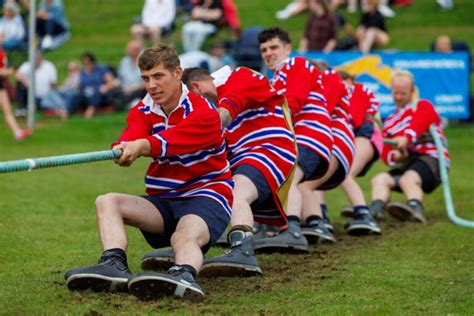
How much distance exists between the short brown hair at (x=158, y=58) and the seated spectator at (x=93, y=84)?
1333 centimetres

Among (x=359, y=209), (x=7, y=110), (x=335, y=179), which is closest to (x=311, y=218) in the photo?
(x=335, y=179)

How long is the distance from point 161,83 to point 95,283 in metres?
1.30

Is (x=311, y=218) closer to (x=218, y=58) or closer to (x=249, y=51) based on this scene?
(x=218, y=58)

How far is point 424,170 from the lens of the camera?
11.4 meters

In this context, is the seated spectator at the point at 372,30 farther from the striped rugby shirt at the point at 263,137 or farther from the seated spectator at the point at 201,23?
the striped rugby shirt at the point at 263,137

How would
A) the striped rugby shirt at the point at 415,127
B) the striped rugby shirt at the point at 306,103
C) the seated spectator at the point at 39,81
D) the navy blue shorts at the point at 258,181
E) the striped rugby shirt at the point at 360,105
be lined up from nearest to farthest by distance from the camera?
1. the navy blue shorts at the point at 258,181
2. the striped rugby shirt at the point at 306,103
3. the striped rugby shirt at the point at 360,105
4. the striped rugby shirt at the point at 415,127
5. the seated spectator at the point at 39,81

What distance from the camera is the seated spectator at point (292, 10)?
82.6ft

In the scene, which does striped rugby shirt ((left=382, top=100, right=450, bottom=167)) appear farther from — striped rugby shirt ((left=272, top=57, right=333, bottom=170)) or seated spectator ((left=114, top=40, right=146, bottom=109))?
seated spectator ((left=114, top=40, right=146, bottom=109))

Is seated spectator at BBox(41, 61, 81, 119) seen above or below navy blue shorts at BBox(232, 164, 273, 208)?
below

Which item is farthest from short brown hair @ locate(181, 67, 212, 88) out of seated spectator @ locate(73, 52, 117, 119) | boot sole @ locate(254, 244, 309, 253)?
seated spectator @ locate(73, 52, 117, 119)

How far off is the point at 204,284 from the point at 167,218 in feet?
1.81

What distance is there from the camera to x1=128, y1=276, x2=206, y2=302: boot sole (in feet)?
20.0

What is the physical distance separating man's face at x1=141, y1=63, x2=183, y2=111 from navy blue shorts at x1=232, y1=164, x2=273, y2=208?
→ 142cm

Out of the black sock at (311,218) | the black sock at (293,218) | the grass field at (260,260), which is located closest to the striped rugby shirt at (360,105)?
the grass field at (260,260)
